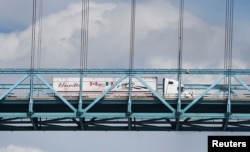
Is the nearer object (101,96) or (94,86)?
(101,96)

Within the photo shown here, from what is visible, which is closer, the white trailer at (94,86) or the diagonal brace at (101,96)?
the diagonal brace at (101,96)

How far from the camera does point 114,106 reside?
11875cm

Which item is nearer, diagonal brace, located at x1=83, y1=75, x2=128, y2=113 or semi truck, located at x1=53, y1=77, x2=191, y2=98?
diagonal brace, located at x1=83, y1=75, x2=128, y2=113

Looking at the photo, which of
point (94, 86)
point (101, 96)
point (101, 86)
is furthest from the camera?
point (94, 86)

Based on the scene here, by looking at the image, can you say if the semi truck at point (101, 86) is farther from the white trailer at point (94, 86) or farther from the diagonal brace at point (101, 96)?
the diagonal brace at point (101, 96)

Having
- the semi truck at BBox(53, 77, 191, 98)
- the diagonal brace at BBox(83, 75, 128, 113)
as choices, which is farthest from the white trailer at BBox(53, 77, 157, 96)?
the diagonal brace at BBox(83, 75, 128, 113)

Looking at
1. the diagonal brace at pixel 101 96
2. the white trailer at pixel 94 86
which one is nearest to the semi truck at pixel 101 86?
the white trailer at pixel 94 86

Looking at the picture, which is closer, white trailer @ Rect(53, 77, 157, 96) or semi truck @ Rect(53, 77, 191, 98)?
semi truck @ Rect(53, 77, 191, 98)

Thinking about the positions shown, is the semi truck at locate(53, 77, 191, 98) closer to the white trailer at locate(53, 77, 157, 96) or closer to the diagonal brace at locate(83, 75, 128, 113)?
the white trailer at locate(53, 77, 157, 96)

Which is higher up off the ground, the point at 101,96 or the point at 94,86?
the point at 94,86

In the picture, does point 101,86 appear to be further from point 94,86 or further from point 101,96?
point 101,96

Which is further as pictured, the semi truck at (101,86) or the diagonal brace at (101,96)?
the semi truck at (101,86)

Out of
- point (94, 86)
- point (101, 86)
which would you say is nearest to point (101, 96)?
point (101, 86)

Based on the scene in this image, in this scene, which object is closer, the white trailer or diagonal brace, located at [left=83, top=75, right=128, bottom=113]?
diagonal brace, located at [left=83, top=75, right=128, bottom=113]
